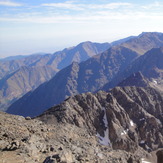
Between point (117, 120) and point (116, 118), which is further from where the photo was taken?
point (116, 118)

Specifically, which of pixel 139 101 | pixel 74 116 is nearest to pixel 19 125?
pixel 74 116

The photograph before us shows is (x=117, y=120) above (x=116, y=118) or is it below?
below

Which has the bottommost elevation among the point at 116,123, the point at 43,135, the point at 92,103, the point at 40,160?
the point at 116,123

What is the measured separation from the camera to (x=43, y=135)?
5109cm

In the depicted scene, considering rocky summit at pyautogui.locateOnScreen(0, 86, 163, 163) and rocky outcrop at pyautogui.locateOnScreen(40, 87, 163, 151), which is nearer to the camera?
rocky summit at pyautogui.locateOnScreen(0, 86, 163, 163)

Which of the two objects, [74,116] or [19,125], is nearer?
[19,125]

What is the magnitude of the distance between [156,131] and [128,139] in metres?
20.8

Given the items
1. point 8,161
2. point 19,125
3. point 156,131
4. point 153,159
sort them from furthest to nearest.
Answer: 1. point 156,131
2. point 153,159
3. point 19,125
4. point 8,161

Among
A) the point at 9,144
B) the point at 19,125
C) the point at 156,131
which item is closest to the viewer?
the point at 9,144

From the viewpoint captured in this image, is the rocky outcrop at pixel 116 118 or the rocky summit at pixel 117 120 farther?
the rocky outcrop at pixel 116 118

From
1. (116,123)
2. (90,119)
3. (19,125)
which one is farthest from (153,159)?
(19,125)

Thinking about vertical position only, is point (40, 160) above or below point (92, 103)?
above

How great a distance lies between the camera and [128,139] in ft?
334

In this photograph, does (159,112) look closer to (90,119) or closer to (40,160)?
(90,119)
